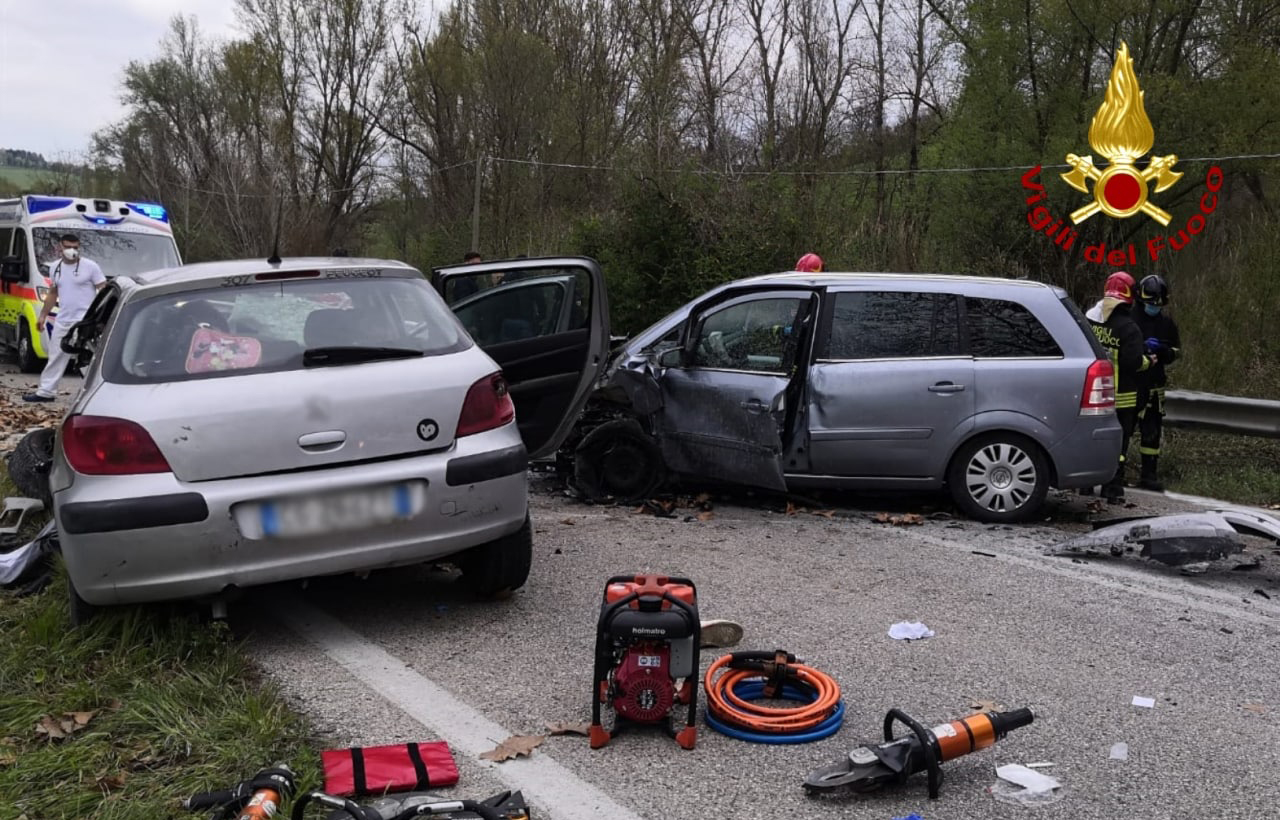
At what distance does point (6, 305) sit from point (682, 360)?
45.5 feet

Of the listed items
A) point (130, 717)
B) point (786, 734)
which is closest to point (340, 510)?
point (130, 717)

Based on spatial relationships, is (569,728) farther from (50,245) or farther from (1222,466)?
(50,245)

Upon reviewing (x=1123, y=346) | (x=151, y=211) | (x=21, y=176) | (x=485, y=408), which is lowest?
(x=485, y=408)

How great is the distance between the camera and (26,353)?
16.1 meters

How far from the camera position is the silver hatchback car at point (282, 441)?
13.3ft

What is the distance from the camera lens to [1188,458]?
962cm

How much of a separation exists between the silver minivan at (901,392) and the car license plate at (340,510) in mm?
3151

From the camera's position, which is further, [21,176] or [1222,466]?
[21,176]

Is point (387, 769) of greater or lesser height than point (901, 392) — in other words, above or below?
below

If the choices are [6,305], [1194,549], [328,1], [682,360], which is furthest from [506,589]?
[328,1]

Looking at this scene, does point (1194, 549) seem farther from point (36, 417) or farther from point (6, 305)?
point (6, 305)

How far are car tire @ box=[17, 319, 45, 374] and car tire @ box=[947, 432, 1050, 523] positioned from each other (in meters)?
14.3

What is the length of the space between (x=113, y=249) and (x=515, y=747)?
15.1 m

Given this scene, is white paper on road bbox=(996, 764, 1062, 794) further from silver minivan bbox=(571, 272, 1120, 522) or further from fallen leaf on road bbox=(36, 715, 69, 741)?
silver minivan bbox=(571, 272, 1120, 522)
